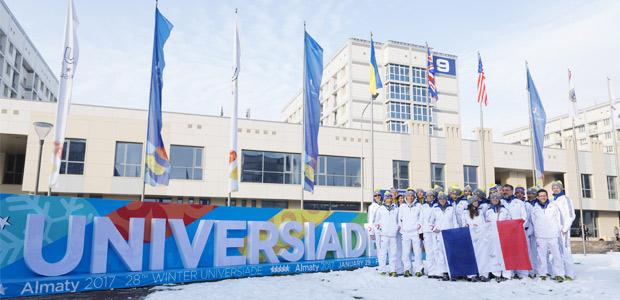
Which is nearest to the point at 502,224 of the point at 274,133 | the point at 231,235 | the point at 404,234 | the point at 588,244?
the point at 404,234

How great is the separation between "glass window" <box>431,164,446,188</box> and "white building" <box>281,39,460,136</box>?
19418mm

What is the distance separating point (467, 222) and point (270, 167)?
20640 millimetres

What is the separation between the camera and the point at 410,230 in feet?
35.0

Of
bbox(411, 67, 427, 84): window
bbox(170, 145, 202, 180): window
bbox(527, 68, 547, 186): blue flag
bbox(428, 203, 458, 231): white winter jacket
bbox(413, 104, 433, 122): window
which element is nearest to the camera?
bbox(428, 203, 458, 231): white winter jacket

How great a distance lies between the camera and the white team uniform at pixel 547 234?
960 centimetres

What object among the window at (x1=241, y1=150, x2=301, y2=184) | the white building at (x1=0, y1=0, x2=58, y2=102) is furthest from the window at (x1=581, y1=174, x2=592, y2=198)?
the white building at (x1=0, y1=0, x2=58, y2=102)

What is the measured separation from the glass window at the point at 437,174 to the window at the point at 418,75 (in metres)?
25.2

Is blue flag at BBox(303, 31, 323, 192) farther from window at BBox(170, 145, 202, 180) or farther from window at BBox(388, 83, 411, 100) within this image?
window at BBox(388, 83, 411, 100)

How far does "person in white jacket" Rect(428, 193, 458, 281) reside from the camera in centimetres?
1012

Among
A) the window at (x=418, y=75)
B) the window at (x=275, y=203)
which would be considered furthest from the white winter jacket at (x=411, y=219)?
the window at (x=418, y=75)

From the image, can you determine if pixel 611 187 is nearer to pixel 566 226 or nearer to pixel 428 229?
pixel 566 226

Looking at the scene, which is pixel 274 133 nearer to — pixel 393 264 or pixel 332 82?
pixel 393 264

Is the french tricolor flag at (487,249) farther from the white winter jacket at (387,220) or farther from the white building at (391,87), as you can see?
the white building at (391,87)

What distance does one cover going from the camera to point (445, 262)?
10102 millimetres
